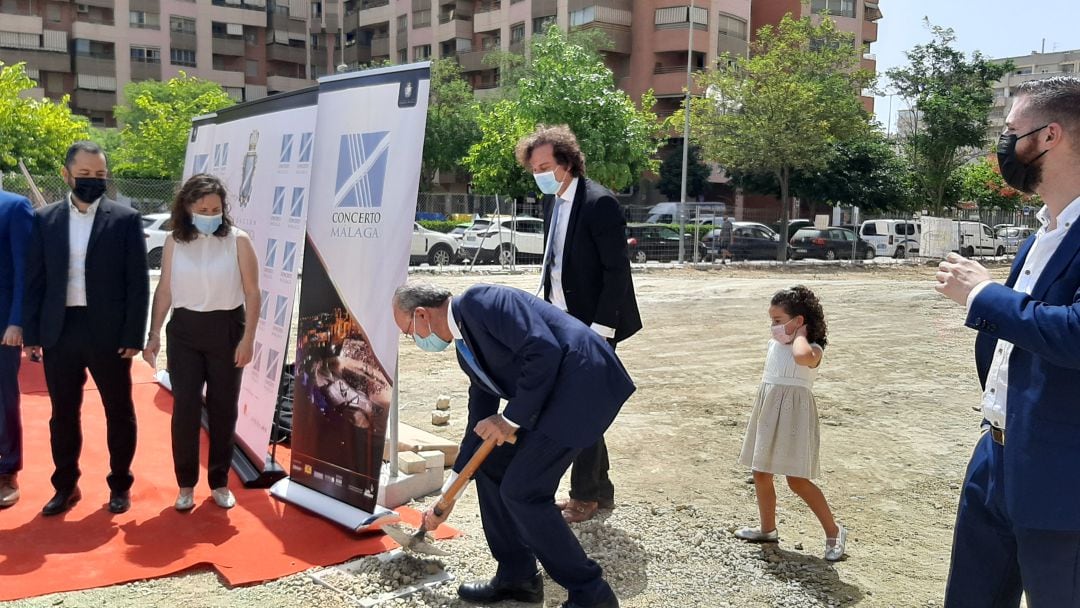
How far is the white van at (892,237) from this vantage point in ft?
111

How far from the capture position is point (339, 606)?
12.0ft

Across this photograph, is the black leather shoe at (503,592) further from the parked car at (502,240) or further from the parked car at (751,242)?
the parked car at (751,242)

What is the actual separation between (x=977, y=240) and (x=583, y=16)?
77.6 ft

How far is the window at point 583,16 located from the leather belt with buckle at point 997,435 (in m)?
47.4

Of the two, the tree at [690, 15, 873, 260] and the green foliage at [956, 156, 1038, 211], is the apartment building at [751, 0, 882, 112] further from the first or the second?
the tree at [690, 15, 873, 260]

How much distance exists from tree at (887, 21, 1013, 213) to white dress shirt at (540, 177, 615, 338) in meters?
32.9

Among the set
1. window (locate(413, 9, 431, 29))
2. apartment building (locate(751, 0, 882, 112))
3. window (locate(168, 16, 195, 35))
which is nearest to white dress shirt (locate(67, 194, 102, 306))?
apartment building (locate(751, 0, 882, 112))

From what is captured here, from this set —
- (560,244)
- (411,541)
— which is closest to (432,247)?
(560,244)

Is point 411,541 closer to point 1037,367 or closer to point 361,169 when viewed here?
point 361,169

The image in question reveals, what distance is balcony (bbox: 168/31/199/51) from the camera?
188 feet

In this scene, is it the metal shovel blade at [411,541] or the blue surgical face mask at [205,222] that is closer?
the metal shovel blade at [411,541]

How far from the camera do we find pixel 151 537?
4344 millimetres

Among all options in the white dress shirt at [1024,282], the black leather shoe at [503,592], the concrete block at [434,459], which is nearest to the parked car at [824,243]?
the concrete block at [434,459]

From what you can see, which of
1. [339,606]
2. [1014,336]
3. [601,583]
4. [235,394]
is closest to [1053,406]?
[1014,336]
